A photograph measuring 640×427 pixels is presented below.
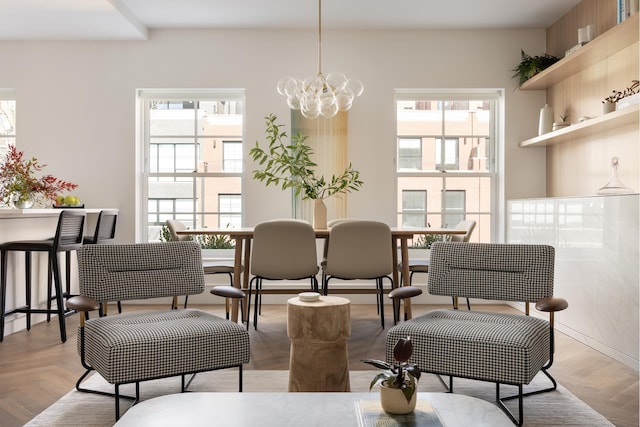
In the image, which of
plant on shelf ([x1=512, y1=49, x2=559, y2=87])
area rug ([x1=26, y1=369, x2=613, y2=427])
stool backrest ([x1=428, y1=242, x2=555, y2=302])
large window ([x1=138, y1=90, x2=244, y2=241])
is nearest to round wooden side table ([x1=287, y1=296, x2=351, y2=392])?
area rug ([x1=26, y1=369, x2=613, y2=427])

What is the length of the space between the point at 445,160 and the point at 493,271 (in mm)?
3141

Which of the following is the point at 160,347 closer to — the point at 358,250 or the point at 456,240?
the point at 358,250

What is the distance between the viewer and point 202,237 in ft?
19.8

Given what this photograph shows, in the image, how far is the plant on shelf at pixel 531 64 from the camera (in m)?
5.43

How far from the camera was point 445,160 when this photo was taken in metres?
5.98

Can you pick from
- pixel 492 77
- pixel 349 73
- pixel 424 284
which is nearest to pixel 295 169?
pixel 349 73

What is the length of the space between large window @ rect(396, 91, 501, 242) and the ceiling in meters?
0.83

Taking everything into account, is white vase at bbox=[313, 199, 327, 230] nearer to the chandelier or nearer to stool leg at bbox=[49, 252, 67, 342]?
the chandelier

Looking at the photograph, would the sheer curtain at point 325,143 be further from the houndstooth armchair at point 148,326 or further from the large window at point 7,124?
the large window at point 7,124

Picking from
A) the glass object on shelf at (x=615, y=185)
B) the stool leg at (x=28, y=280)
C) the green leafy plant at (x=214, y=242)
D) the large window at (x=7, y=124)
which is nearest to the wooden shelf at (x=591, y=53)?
the glass object on shelf at (x=615, y=185)

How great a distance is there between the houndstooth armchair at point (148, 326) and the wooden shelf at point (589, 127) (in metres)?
3.17

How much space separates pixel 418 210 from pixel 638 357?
2.91 meters

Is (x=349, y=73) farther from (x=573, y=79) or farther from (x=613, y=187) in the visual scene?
(x=613, y=187)

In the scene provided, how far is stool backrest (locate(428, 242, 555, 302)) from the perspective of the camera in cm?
288
